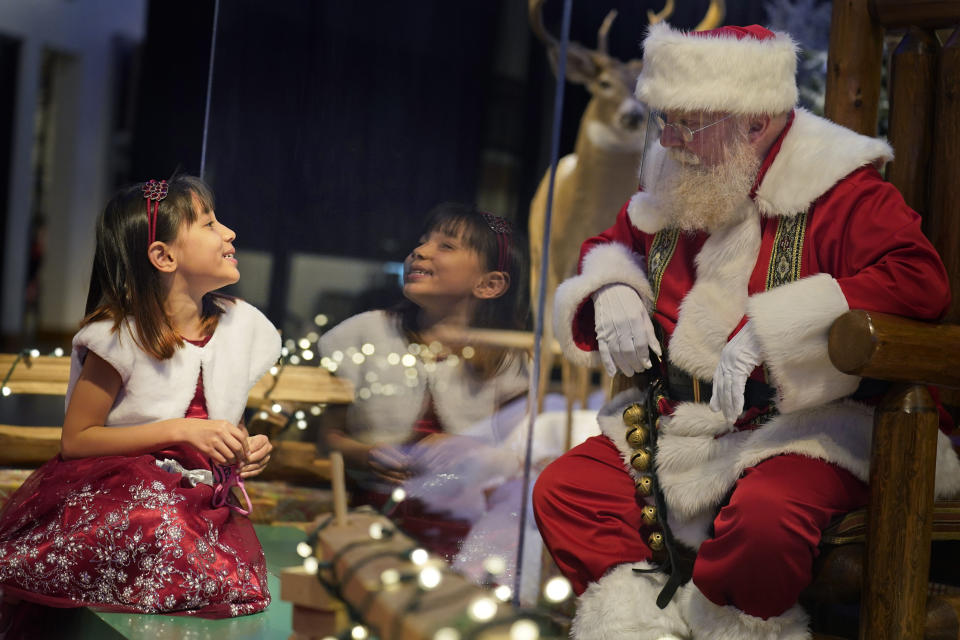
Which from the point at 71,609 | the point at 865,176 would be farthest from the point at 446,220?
the point at 71,609

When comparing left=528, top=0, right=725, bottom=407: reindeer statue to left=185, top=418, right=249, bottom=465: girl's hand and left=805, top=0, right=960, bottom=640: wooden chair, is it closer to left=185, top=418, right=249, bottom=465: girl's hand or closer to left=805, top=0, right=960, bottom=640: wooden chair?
left=185, top=418, right=249, bottom=465: girl's hand

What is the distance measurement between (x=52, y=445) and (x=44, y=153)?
7.31m

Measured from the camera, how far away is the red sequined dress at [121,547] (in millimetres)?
1847

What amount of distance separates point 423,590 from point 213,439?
0.56 m

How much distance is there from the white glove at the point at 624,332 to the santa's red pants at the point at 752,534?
28 centimetres

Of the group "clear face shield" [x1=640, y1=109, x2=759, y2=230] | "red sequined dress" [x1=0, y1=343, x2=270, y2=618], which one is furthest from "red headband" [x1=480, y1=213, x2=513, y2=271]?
"red sequined dress" [x1=0, y1=343, x2=270, y2=618]

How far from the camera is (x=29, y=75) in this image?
867cm

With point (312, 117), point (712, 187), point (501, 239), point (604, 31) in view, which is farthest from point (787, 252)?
point (604, 31)

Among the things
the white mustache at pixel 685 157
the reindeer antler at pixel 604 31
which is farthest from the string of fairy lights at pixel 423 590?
the reindeer antler at pixel 604 31

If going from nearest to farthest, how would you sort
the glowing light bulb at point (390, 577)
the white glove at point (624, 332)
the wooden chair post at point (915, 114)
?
the white glove at point (624, 332), the glowing light bulb at point (390, 577), the wooden chair post at point (915, 114)

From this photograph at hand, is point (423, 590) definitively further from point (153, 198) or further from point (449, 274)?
point (153, 198)

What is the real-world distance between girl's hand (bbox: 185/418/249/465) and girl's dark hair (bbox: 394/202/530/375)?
0.51m

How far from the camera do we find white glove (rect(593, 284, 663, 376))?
2002 millimetres

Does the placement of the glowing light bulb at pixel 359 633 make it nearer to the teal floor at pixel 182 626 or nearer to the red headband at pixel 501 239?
the teal floor at pixel 182 626
